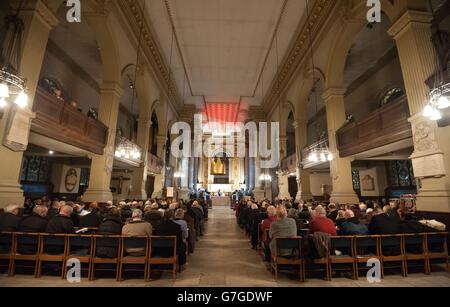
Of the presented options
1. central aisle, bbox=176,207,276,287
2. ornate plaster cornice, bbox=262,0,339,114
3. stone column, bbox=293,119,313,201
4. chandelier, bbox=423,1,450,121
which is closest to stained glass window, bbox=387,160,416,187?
stone column, bbox=293,119,313,201

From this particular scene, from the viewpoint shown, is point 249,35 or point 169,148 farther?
point 169,148

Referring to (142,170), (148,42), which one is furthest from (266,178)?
(148,42)

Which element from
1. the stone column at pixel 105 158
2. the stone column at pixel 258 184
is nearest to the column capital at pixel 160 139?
the stone column at pixel 105 158

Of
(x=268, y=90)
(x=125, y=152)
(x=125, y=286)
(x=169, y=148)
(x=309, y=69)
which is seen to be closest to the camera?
(x=125, y=286)

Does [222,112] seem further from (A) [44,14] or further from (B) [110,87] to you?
(A) [44,14]

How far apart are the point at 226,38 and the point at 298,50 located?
2.93 meters

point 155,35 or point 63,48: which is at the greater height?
point 155,35

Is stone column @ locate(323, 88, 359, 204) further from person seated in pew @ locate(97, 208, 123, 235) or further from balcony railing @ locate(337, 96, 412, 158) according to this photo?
person seated in pew @ locate(97, 208, 123, 235)

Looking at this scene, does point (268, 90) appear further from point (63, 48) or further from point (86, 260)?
point (86, 260)

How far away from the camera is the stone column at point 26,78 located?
3.69 m

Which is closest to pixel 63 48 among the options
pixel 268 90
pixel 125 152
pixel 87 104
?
pixel 87 104

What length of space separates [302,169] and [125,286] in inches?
338

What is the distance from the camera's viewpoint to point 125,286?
9.30ft

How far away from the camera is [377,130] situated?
224 inches
